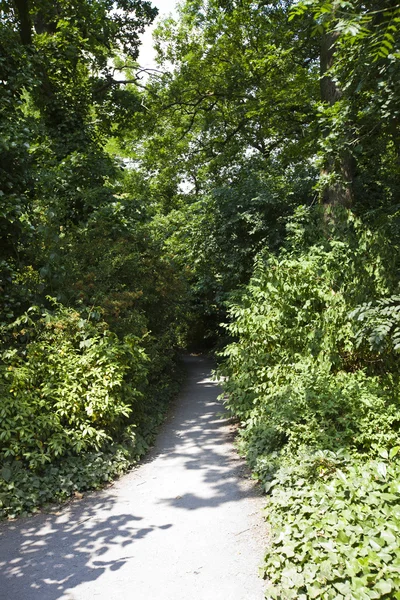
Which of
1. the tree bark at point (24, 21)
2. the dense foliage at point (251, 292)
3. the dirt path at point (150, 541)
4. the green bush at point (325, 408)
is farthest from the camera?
the tree bark at point (24, 21)

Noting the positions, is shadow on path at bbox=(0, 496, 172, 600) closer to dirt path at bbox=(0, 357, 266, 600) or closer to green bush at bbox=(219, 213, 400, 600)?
dirt path at bbox=(0, 357, 266, 600)

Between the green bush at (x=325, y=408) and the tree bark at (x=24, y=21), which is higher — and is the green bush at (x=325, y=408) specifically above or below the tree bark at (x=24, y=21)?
below

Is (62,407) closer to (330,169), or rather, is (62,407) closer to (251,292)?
(251,292)

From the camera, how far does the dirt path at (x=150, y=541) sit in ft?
11.0

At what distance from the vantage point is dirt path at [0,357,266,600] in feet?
11.0

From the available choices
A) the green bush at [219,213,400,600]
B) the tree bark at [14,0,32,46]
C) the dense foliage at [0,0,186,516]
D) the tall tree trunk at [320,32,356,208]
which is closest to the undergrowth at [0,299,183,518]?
the dense foliage at [0,0,186,516]

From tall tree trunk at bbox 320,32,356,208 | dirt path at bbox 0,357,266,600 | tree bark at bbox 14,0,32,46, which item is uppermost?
tree bark at bbox 14,0,32,46

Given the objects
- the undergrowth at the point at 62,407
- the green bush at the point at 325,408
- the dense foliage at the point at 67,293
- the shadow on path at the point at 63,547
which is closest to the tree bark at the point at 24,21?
the dense foliage at the point at 67,293

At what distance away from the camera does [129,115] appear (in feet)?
43.5

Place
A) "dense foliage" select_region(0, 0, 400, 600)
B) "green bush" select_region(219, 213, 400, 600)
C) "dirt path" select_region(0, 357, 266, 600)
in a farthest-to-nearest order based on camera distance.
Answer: "dense foliage" select_region(0, 0, 400, 600), "dirt path" select_region(0, 357, 266, 600), "green bush" select_region(219, 213, 400, 600)

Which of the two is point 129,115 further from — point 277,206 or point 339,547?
point 339,547

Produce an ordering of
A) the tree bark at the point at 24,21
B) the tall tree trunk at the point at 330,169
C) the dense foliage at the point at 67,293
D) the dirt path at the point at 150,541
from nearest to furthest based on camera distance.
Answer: the dirt path at the point at 150,541
the dense foliage at the point at 67,293
the tall tree trunk at the point at 330,169
the tree bark at the point at 24,21

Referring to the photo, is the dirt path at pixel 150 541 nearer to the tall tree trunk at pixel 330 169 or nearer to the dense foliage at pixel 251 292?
the dense foliage at pixel 251 292

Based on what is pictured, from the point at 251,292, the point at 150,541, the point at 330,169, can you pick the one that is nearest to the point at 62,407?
the point at 150,541
